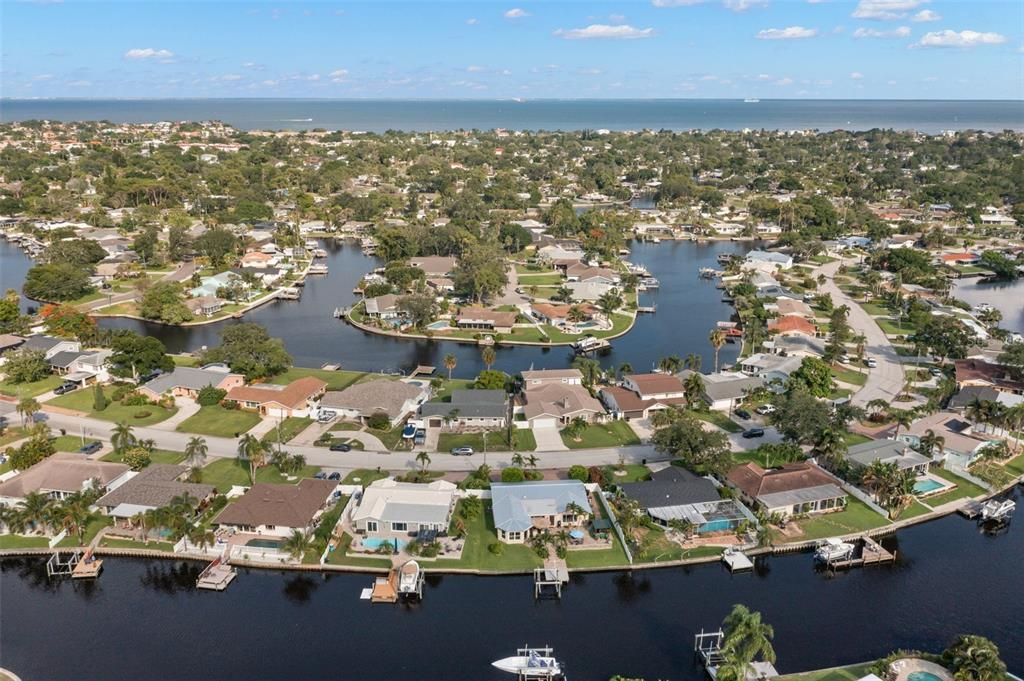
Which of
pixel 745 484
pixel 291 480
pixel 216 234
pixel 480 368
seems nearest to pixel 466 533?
pixel 291 480

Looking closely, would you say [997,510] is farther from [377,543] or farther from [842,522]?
[377,543]

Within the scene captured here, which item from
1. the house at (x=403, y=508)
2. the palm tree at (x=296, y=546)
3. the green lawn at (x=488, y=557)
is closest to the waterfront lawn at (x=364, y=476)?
the house at (x=403, y=508)

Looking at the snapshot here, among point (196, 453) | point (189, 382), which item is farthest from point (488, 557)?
point (189, 382)

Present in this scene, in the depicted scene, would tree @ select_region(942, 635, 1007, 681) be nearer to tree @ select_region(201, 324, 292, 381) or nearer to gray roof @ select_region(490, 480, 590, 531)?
gray roof @ select_region(490, 480, 590, 531)

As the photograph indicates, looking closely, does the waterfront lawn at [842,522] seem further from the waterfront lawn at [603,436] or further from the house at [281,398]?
the house at [281,398]

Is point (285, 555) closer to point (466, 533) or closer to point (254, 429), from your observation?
point (466, 533)

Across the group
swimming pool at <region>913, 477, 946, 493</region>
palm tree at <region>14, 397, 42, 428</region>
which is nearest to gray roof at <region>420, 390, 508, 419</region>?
swimming pool at <region>913, 477, 946, 493</region>

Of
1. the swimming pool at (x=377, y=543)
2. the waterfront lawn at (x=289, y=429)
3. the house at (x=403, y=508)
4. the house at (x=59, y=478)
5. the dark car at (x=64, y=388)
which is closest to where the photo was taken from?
the swimming pool at (x=377, y=543)
